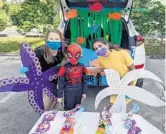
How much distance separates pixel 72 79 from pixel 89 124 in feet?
2.50

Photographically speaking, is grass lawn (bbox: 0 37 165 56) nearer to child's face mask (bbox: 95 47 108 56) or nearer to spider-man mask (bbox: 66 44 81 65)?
child's face mask (bbox: 95 47 108 56)

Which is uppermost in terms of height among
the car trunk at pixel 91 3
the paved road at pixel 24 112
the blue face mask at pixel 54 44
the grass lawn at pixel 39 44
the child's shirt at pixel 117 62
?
the car trunk at pixel 91 3

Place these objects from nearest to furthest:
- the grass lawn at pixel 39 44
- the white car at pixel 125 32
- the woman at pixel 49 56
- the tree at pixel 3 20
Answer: the woman at pixel 49 56, the white car at pixel 125 32, the grass lawn at pixel 39 44, the tree at pixel 3 20

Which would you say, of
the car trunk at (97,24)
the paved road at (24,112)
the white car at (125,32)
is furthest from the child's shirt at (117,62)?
the car trunk at (97,24)

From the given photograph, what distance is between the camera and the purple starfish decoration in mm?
3809

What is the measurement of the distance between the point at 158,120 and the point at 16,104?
2.21 metres

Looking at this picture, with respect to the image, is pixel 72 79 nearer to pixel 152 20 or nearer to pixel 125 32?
pixel 125 32

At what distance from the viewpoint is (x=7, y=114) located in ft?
17.0

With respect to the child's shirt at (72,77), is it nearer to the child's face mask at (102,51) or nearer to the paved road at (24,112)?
the child's face mask at (102,51)

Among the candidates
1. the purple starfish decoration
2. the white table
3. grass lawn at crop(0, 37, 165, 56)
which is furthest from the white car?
grass lawn at crop(0, 37, 165, 56)

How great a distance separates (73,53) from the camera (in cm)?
381

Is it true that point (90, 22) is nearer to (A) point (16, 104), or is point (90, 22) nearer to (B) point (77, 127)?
(A) point (16, 104)

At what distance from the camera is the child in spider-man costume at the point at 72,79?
385 cm

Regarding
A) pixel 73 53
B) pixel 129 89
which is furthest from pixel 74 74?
pixel 129 89
